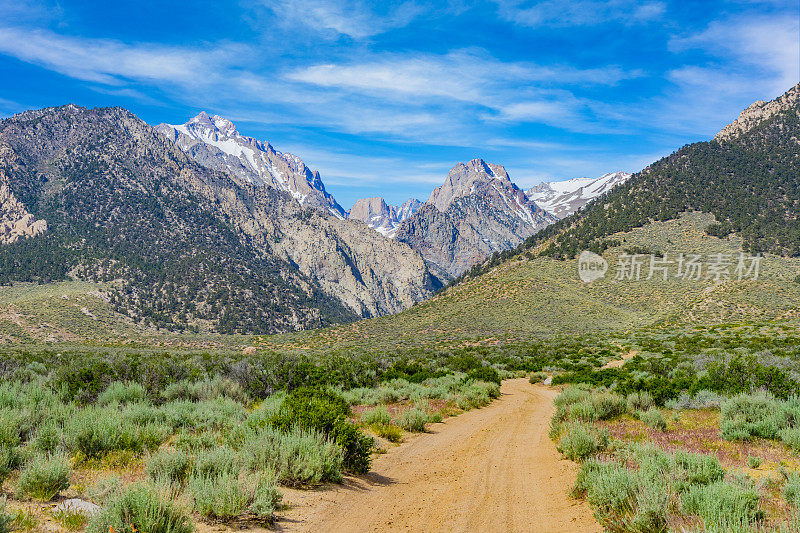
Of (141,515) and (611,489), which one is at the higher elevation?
(611,489)

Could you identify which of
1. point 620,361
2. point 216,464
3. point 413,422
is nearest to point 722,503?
point 216,464

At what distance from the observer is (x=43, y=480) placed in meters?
5.68

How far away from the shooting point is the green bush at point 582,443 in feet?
29.5

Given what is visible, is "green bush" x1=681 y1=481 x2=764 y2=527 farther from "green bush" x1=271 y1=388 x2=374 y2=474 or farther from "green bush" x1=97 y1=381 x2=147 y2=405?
"green bush" x1=97 y1=381 x2=147 y2=405

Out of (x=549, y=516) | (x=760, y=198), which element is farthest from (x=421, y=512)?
(x=760, y=198)

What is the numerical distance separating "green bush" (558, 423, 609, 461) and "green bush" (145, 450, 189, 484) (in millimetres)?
7214

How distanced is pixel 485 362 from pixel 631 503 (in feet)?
89.5

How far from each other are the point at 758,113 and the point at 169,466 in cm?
15579

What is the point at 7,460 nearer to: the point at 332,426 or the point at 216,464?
the point at 216,464

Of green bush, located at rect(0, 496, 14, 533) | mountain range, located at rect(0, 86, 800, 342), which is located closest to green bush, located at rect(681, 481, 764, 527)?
green bush, located at rect(0, 496, 14, 533)

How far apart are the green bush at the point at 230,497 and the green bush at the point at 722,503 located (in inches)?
200

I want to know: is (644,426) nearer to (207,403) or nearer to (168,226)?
(207,403)

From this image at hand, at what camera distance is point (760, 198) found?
86.4 m

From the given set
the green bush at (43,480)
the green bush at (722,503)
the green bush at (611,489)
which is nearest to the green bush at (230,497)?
the green bush at (43,480)
